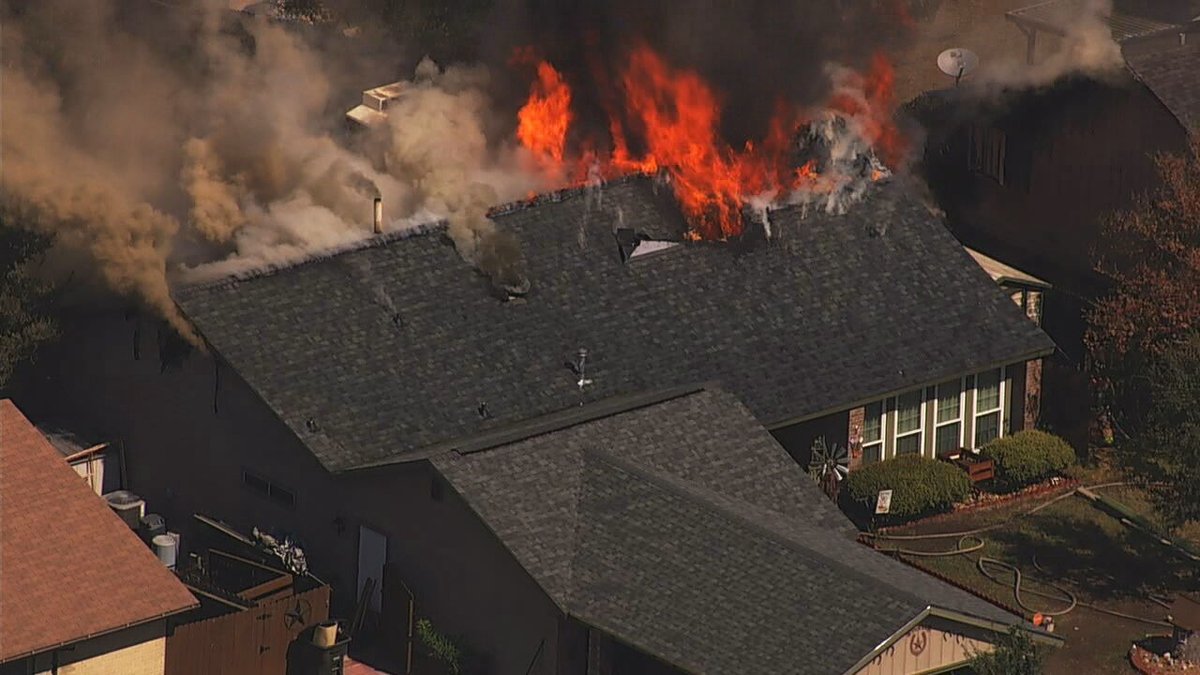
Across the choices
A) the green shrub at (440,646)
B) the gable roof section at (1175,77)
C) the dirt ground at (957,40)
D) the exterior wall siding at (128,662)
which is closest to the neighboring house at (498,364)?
the green shrub at (440,646)

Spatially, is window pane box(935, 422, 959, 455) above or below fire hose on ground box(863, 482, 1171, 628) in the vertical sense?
above

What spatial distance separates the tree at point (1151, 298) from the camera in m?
48.5

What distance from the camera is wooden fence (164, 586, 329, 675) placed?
41375 mm

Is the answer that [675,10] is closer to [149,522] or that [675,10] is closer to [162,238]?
[162,238]

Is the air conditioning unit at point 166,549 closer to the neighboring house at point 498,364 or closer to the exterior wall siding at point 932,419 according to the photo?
the neighboring house at point 498,364

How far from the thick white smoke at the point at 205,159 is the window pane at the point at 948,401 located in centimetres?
853

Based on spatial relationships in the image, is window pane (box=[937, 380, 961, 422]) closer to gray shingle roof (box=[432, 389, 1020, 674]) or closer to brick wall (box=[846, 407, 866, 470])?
brick wall (box=[846, 407, 866, 470])

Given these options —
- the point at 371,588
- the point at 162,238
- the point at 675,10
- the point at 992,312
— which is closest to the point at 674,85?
the point at 675,10

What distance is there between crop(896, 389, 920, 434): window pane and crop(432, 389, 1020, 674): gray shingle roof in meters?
5.61

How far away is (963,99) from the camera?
195 feet

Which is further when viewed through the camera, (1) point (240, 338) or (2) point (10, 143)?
(2) point (10, 143)

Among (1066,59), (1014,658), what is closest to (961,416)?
(1066,59)

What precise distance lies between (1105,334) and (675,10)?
10975 millimetres

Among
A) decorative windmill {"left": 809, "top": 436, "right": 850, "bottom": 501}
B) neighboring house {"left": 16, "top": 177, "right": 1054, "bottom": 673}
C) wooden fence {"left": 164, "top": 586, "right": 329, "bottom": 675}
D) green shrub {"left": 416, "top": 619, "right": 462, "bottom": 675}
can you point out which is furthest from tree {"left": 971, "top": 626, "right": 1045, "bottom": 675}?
decorative windmill {"left": 809, "top": 436, "right": 850, "bottom": 501}
